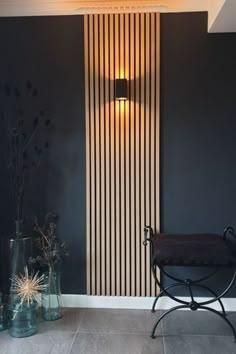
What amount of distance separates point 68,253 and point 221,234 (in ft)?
4.52

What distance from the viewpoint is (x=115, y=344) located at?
8.63 feet

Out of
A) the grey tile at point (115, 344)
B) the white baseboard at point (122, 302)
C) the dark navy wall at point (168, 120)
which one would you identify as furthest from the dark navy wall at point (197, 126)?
the grey tile at point (115, 344)

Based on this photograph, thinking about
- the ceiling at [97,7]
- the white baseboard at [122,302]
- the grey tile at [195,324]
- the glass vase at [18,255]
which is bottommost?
A: the grey tile at [195,324]

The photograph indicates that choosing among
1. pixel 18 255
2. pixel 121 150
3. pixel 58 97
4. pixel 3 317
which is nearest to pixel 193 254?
pixel 121 150

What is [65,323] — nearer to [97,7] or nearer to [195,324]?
[195,324]

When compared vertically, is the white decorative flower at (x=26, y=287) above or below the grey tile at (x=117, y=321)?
above

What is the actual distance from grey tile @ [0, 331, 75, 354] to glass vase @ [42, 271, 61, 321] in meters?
0.28

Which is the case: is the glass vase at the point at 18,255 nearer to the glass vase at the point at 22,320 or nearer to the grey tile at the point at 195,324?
the glass vase at the point at 22,320

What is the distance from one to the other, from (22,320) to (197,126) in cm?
215

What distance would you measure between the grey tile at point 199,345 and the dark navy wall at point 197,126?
1.96 feet

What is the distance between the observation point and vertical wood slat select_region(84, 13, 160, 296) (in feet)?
10.3

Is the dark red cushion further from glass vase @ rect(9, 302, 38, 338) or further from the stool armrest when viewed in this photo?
glass vase @ rect(9, 302, 38, 338)

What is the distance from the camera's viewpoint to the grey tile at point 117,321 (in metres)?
2.85

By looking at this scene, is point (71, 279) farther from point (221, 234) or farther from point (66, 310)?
point (221, 234)
